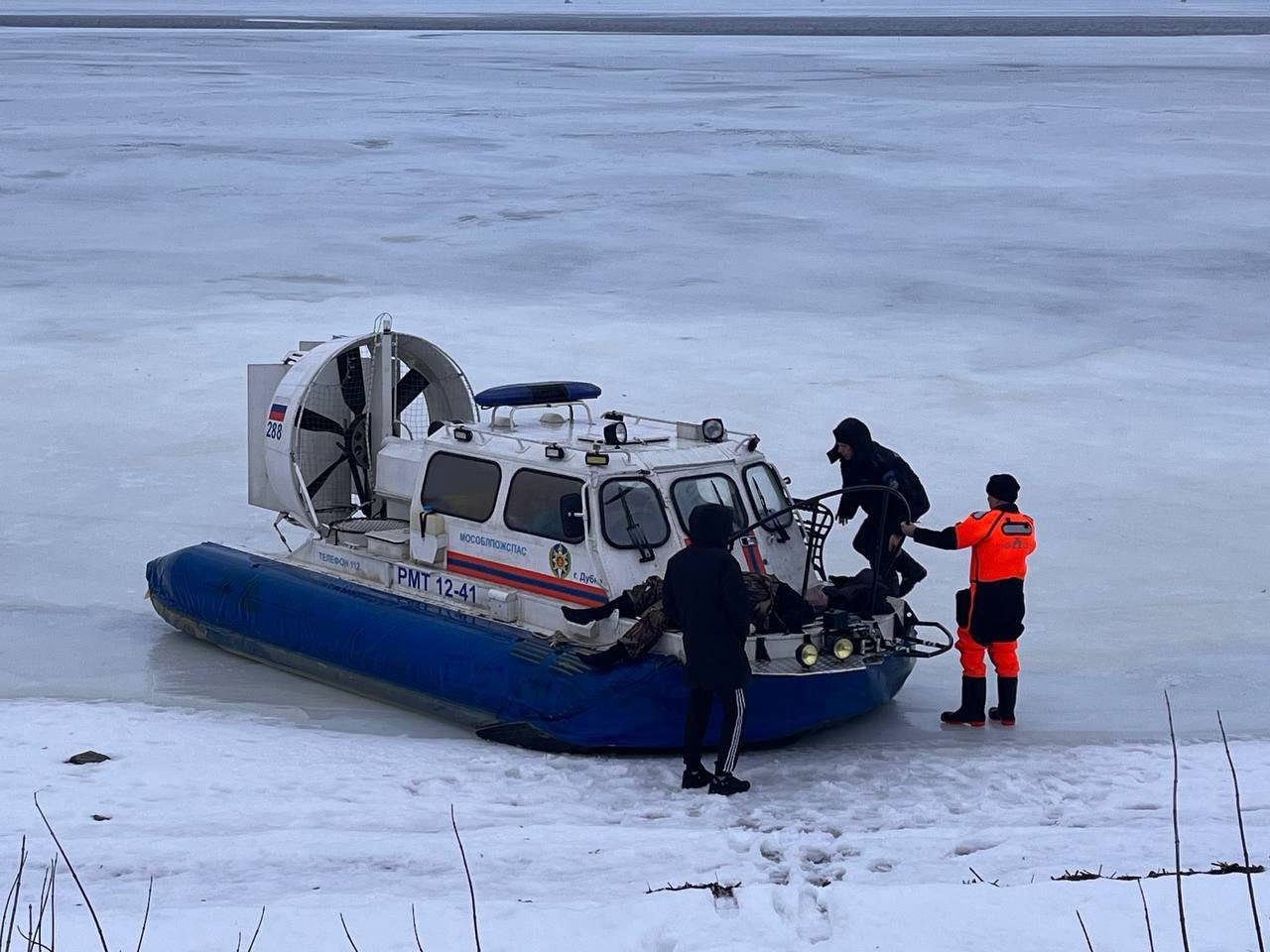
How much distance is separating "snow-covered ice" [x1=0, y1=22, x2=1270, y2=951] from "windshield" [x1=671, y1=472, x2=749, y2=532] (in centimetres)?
104

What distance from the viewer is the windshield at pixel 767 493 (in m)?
7.41

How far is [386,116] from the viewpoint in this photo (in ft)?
92.7

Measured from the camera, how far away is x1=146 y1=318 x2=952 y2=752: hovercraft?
266 inches

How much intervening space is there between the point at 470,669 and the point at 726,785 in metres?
1.30

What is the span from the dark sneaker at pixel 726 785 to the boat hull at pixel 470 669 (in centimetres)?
43

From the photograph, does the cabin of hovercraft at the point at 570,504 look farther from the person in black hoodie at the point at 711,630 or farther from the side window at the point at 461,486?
the person in black hoodie at the point at 711,630

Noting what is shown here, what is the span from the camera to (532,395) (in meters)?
7.96

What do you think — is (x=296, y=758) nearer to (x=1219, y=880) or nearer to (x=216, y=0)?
(x=1219, y=880)

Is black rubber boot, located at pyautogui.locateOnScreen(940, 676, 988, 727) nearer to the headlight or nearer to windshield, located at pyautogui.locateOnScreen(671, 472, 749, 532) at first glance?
windshield, located at pyautogui.locateOnScreen(671, 472, 749, 532)

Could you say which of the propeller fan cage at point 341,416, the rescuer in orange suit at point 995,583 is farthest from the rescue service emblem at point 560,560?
the propeller fan cage at point 341,416

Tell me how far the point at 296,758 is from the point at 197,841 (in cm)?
115

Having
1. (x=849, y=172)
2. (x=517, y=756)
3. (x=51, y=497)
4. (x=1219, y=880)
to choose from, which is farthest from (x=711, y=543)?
(x=849, y=172)

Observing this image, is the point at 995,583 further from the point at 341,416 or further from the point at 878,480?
the point at 341,416

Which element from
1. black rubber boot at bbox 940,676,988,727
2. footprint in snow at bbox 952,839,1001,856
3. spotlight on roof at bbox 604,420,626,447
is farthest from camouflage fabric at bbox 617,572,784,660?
footprint in snow at bbox 952,839,1001,856
